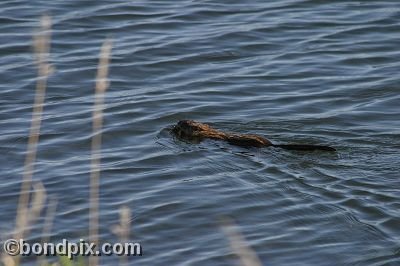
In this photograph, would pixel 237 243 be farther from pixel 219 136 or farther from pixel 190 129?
pixel 190 129

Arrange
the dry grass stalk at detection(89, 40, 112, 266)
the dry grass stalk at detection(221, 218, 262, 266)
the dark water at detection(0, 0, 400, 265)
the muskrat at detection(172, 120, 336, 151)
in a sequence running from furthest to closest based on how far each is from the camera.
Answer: the muskrat at detection(172, 120, 336, 151), the dark water at detection(0, 0, 400, 265), the dry grass stalk at detection(221, 218, 262, 266), the dry grass stalk at detection(89, 40, 112, 266)

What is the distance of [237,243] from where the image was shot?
7.60 m

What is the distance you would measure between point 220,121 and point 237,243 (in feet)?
11.0

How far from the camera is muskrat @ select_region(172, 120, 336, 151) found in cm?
966

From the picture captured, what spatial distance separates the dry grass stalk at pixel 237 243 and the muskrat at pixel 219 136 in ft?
4.51

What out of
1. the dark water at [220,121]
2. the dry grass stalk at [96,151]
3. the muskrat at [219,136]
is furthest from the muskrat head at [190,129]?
the dry grass stalk at [96,151]

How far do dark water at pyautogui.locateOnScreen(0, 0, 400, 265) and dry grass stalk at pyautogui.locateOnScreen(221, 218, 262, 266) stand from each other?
0.08 metres

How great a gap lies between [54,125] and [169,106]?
119 cm

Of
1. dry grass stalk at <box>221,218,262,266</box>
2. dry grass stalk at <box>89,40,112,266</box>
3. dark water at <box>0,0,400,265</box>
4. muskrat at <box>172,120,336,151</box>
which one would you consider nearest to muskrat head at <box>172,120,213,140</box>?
muskrat at <box>172,120,336,151</box>

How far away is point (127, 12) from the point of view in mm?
14617

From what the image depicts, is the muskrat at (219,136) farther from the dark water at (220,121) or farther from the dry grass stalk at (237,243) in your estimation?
the dry grass stalk at (237,243)

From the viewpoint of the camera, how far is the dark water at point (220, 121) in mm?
8336

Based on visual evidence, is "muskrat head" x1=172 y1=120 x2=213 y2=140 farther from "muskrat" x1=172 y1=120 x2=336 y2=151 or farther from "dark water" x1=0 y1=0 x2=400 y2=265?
"dark water" x1=0 y1=0 x2=400 y2=265

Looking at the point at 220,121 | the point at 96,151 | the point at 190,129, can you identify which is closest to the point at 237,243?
the point at 96,151
